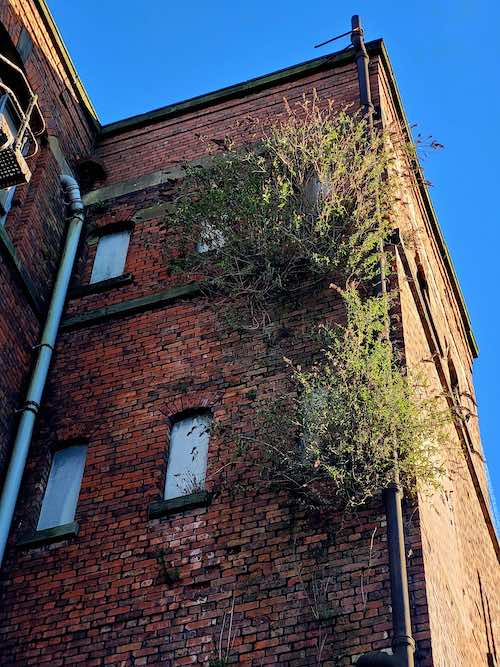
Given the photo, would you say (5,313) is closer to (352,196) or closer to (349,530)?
(352,196)

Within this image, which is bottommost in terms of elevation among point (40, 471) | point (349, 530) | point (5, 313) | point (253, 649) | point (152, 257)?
point (253, 649)

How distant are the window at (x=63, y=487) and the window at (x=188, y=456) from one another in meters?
1.06

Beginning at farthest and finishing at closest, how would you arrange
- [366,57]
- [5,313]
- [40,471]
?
[366,57], [5,313], [40,471]

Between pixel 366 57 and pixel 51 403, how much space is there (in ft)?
21.3

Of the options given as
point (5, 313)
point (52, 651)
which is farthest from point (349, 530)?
point (5, 313)

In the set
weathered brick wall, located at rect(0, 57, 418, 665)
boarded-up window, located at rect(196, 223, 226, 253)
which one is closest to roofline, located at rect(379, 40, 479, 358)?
boarded-up window, located at rect(196, 223, 226, 253)

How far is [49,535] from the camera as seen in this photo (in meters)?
10.8

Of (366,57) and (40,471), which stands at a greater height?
(366,57)

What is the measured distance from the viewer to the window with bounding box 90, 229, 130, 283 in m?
13.9

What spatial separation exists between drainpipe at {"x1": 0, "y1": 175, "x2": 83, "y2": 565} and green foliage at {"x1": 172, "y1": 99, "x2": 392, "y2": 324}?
5.92ft

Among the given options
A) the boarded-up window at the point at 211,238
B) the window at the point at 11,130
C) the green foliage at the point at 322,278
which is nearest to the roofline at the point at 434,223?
the green foliage at the point at 322,278

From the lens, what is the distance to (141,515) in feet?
34.9

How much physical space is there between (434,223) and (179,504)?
24.9 feet

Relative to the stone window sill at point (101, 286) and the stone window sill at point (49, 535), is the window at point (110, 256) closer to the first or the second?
the stone window sill at point (101, 286)
